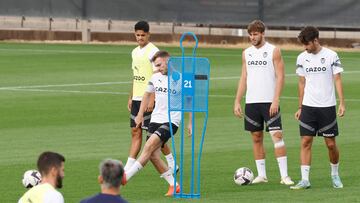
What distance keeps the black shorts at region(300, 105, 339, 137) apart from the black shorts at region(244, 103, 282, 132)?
1.89ft

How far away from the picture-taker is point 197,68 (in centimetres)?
1612

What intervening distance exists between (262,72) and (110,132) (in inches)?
275

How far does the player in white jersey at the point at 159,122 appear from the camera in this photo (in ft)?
54.6

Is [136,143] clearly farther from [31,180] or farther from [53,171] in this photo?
[53,171]

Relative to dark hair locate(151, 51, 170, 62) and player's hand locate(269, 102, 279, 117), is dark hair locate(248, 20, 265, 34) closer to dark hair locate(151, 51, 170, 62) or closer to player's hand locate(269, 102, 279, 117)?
player's hand locate(269, 102, 279, 117)

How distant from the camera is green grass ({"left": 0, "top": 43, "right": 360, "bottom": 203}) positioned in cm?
1712

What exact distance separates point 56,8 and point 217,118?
2821 centimetres

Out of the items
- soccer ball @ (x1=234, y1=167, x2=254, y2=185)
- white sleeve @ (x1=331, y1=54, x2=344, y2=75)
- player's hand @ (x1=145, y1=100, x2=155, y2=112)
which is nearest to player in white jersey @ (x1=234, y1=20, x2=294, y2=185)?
soccer ball @ (x1=234, y1=167, x2=254, y2=185)

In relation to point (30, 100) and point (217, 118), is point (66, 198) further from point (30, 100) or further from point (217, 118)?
point (30, 100)

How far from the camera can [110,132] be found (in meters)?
24.3

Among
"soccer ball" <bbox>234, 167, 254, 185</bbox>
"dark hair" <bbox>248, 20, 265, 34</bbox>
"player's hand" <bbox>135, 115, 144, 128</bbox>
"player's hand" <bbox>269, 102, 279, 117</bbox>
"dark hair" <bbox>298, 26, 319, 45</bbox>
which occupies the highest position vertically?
"dark hair" <bbox>248, 20, 265, 34</bbox>

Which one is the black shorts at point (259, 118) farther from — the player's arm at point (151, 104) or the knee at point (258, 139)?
the player's arm at point (151, 104)

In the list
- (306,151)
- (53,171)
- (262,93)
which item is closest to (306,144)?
(306,151)

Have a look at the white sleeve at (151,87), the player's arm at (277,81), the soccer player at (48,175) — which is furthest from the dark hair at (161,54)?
the soccer player at (48,175)
